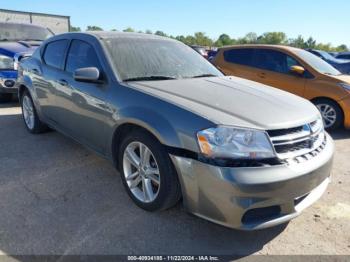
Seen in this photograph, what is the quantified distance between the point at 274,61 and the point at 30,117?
4880 millimetres

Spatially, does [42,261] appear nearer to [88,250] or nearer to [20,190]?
[88,250]

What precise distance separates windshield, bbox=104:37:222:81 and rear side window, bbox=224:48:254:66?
3.41 metres

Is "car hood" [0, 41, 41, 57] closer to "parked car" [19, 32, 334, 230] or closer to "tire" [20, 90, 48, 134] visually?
"tire" [20, 90, 48, 134]

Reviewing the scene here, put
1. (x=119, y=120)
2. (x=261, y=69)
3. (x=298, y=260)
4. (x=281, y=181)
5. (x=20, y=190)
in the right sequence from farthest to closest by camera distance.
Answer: (x=261, y=69) → (x=20, y=190) → (x=119, y=120) → (x=298, y=260) → (x=281, y=181)

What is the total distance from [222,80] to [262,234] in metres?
1.69

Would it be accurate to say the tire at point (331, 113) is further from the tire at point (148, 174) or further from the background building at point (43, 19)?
the background building at point (43, 19)

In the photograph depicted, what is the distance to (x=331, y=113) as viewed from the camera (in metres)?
5.94

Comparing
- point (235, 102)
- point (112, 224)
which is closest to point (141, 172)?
point (112, 224)

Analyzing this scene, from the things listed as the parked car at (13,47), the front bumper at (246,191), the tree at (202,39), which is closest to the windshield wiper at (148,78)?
the front bumper at (246,191)

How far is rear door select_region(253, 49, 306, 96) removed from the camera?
20.7 ft

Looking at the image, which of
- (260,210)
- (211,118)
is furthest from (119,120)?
(260,210)

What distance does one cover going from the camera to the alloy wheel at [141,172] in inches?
110

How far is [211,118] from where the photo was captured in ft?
7.73

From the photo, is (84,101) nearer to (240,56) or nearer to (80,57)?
(80,57)
